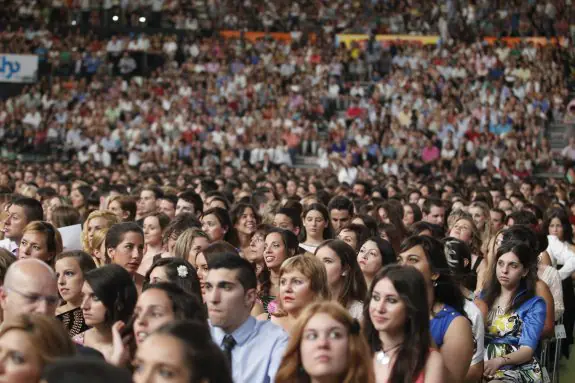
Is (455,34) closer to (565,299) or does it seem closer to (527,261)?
(565,299)

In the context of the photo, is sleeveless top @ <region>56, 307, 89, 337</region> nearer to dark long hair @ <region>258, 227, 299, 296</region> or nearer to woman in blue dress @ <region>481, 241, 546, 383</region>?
dark long hair @ <region>258, 227, 299, 296</region>

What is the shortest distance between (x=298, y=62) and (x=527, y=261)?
25.0 m

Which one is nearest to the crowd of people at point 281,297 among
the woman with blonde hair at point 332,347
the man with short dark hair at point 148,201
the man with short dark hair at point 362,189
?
the woman with blonde hair at point 332,347

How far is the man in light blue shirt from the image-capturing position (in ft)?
17.1

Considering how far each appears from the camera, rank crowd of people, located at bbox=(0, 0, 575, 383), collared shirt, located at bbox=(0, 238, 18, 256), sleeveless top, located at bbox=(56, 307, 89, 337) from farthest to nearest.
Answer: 1. collared shirt, located at bbox=(0, 238, 18, 256)
2. sleeveless top, located at bbox=(56, 307, 89, 337)
3. crowd of people, located at bbox=(0, 0, 575, 383)

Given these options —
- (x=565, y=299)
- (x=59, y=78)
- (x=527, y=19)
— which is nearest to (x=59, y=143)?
(x=59, y=78)

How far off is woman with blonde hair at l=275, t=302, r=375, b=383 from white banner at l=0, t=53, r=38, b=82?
28239 millimetres

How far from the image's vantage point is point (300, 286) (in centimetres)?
629

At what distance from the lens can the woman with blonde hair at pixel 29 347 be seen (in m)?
4.10

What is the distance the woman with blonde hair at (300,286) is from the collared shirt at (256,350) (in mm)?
834

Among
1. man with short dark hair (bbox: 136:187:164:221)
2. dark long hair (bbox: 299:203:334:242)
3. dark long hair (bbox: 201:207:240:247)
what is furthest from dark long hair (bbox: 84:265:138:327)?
man with short dark hair (bbox: 136:187:164:221)

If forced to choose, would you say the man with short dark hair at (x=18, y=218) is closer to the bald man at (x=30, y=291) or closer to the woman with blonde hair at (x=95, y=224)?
the woman with blonde hair at (x=95, y=224)

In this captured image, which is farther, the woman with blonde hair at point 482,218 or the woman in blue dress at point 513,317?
the woman with blonde hair at point 482,218

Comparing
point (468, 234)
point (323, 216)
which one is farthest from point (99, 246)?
point (468, 234)
